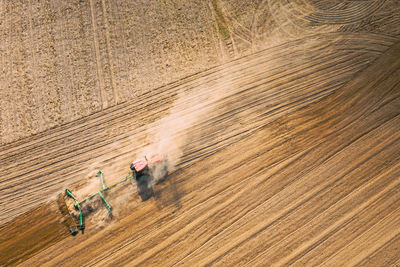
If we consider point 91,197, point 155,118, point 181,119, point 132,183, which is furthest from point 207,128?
point 91,197

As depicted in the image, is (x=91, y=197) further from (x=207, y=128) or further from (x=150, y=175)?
(x=207, y=128)

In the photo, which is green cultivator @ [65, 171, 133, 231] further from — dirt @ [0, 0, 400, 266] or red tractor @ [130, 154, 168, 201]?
red tractor @ [130, 154, 168, 201]

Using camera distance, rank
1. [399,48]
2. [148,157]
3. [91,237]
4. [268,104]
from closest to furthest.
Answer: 1. [91,237]
2. [148,157]
3. [268,104]
4. [399,48]

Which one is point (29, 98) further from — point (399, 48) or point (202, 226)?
point (399, 48)

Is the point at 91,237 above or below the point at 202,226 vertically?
above

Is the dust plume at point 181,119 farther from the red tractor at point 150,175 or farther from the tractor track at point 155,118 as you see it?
the tractor track at point 155,118

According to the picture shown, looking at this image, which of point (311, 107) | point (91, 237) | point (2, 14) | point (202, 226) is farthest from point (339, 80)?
point (2, 14)

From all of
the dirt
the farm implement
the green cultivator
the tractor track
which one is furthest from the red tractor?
the tractor track
